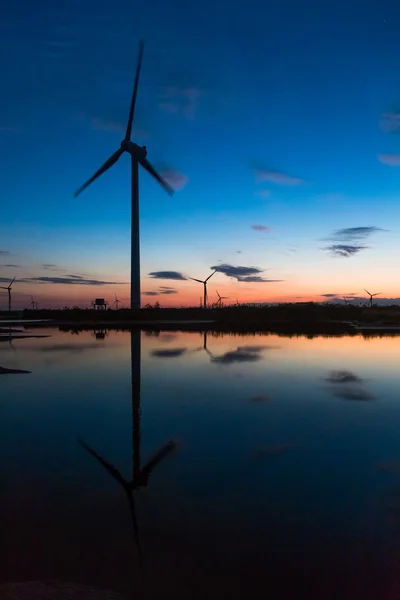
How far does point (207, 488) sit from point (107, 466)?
2504 millimetres

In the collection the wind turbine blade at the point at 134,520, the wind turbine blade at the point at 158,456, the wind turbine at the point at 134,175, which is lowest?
the wind turbine blade at the point at 134,520

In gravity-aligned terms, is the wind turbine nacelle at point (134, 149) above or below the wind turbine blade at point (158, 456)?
above

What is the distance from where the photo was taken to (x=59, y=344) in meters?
37.1

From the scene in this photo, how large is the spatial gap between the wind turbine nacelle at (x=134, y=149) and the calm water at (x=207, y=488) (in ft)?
178

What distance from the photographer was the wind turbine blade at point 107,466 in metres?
9.10

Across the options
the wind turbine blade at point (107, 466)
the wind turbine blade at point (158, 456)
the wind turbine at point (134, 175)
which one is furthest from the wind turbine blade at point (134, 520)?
the wind turbine at point (134, 175)

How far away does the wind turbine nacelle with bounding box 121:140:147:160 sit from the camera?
67.4 m

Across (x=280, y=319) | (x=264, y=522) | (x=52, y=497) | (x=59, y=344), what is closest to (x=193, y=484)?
(x=264, y=522)

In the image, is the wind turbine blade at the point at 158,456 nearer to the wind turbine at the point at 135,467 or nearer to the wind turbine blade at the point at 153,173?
the wind turbine at the point at 135,467

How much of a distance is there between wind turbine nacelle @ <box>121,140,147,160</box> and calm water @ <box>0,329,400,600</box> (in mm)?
54394

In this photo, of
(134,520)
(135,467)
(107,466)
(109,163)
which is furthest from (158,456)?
(109,163)

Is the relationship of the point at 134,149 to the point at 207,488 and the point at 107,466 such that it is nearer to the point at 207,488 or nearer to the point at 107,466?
the point at 107,466

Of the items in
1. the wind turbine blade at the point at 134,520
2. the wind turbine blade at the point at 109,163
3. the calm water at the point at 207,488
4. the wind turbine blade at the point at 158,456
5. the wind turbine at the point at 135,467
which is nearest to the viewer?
the calm water at the point at 207,488

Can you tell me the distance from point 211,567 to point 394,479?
479cm
